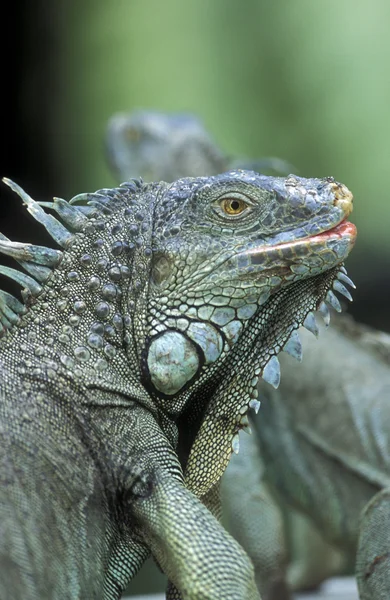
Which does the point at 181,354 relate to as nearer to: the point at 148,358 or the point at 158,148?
the point at 148,358

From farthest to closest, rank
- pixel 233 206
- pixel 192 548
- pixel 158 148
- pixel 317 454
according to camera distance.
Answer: pixel 158 148 < pixel 317 454 < pixel 233 206 < pixel 192 548

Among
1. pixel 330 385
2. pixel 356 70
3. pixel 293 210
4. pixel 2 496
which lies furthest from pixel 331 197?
pixel 356 70

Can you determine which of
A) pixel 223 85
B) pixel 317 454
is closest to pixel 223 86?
pixel 223 85

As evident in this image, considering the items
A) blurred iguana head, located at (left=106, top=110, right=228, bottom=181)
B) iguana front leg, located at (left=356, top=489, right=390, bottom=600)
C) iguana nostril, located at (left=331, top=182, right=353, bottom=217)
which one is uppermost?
blurred iguana head, located at (left=106, top=110, right=228, bottom=181)

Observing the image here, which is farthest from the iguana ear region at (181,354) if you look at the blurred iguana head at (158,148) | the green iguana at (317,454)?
the blurred iguana head at (158,148)

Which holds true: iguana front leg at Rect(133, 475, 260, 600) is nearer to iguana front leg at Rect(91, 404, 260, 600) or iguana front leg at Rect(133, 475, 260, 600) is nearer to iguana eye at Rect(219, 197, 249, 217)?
iguana front leg at Rect(91, 404, 260, 600)

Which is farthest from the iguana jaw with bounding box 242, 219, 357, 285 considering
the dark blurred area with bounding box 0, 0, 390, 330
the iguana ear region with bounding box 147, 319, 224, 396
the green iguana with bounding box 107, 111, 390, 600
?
the dark blurred area with bounding box 0, 0, 390, 330

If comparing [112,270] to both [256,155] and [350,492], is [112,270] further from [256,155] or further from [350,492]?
[256,155]
